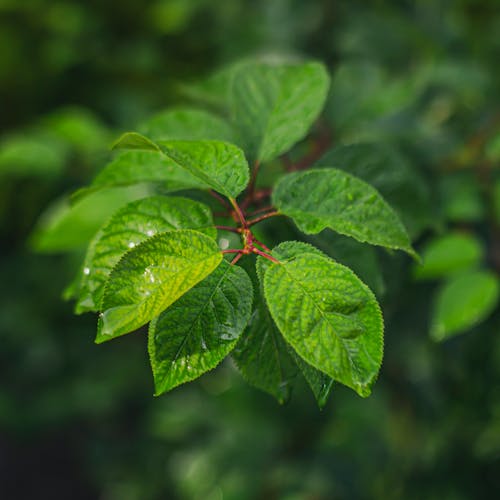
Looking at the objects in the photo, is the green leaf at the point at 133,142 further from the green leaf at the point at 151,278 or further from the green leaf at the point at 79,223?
the green leaf at the point at 79,223

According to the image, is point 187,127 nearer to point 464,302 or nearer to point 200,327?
point 200,327

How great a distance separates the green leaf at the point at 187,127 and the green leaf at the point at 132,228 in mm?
173

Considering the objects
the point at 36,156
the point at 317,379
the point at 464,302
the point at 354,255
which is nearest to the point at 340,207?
the point at 354,255

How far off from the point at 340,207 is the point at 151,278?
22 cm

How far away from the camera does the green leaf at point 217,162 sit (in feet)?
1.82

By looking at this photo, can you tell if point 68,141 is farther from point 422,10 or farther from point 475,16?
point 475,16

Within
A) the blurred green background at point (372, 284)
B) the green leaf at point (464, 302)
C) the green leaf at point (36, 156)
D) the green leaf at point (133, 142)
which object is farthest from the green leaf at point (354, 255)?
the green leaf at point (36, 156)

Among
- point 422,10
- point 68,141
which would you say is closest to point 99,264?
point 68,141

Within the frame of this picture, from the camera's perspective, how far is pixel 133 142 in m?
0.53

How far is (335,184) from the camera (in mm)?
599

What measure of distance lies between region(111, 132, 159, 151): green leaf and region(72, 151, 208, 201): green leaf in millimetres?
109

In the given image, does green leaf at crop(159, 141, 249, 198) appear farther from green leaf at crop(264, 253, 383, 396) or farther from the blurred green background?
the blurred green background

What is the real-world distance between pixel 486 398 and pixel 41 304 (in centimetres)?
170

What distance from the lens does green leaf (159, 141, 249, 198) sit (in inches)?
21.8
